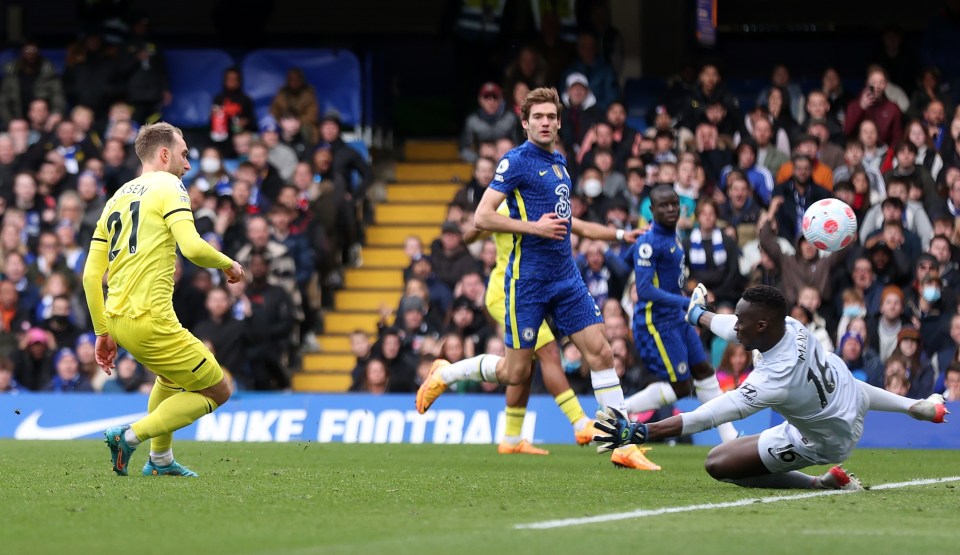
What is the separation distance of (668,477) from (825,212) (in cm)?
247

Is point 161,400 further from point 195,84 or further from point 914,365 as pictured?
point 195,84

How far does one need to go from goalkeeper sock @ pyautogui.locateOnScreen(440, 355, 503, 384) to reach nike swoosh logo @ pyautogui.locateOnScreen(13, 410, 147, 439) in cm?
480

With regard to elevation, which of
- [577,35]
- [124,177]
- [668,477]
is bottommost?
[668,477]

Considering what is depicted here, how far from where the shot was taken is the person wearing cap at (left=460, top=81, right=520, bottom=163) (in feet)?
64.1

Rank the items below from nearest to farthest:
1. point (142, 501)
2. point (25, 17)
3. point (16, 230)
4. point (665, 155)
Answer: point (142, 501) < point (665, 155) < point (16, 230) < point (25, 17)

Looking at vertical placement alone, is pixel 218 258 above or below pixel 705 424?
above

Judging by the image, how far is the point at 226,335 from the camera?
18016 mm

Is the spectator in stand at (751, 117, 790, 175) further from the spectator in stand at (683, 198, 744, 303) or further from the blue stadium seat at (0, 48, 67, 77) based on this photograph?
the blue stadium seat at (0, 48, 67, 77)

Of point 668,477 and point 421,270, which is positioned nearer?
point 668,477

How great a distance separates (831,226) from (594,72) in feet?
29.7

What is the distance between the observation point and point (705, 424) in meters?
8.42

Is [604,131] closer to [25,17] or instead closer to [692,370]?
[692,370]

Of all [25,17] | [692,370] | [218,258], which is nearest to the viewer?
[218,258]

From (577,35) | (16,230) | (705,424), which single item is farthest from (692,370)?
(16,230)
